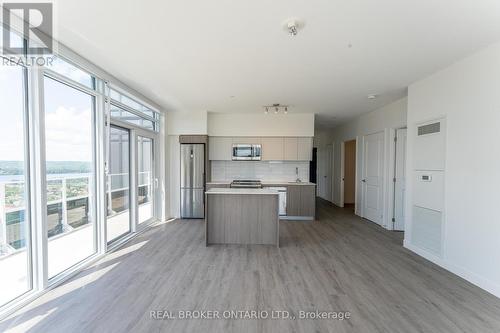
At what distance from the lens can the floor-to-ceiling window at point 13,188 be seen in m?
2.12

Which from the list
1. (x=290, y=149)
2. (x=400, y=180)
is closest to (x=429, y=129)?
(x=400, y=180)

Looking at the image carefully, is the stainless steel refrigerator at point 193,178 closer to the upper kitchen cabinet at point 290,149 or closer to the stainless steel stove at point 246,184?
the stainless steel stove at point 246,184

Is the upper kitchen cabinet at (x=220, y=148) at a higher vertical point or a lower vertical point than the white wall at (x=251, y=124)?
lower

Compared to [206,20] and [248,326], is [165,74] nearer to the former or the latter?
[206,20]

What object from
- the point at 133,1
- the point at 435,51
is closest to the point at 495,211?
the point at 435,51

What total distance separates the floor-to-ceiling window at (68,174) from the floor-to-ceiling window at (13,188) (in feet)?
0.75

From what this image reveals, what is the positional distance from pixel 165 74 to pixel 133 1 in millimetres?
1590

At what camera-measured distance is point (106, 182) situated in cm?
348

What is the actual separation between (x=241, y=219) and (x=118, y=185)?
2346 millimetres

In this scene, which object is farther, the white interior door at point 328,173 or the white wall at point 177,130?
the white interior door at point 328,173

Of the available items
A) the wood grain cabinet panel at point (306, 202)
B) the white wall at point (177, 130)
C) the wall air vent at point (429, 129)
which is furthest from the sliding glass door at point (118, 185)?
the wall air vent at point (429, 129)

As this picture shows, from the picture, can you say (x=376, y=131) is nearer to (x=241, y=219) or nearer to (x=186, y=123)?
(x=241, y=219)

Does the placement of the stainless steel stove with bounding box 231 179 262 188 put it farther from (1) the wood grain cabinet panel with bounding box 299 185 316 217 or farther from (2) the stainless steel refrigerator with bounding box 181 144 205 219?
(1) the wood grain cabinet panel with bounding box 299 185 316 217

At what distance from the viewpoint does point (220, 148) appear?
6.09 meters
